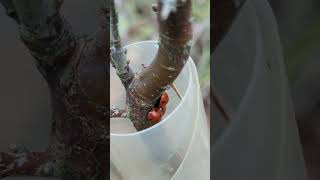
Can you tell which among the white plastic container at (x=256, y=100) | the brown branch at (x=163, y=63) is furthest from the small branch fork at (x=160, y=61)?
the white plastic container at (x=256, y=100)

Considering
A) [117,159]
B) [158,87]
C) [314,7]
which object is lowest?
[117,159]

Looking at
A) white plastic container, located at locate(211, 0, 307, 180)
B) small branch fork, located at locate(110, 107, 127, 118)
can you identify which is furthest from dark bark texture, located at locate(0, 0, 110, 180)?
white plastic container, located at locate(211, 0, 307, 180)

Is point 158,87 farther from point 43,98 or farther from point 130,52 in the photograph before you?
point 43,98

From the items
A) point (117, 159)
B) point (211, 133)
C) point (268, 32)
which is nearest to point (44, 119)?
point (117, 159)

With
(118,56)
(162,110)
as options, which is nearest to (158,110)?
(162,110)

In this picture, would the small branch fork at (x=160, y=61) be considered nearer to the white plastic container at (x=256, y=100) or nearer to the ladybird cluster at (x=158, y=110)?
the ladybird cluster at (x=158, y=110)

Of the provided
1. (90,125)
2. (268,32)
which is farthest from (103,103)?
(268,32)

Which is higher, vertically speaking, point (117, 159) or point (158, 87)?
point (158, 87)
